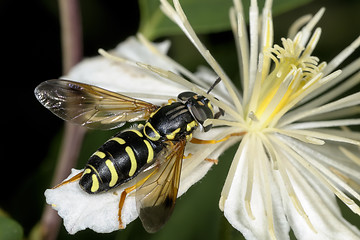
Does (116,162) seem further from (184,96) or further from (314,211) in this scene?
(314,211)

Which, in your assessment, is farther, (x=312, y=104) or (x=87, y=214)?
(x=312, y=104)

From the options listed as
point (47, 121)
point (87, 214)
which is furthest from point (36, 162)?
point (87, 214)

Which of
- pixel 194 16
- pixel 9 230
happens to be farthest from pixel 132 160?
pixel 194 16

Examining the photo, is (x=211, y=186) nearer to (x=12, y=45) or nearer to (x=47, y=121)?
(x=47, y=121)

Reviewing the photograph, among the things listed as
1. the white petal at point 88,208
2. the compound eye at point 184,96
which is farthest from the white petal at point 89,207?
the compound eye at point 184,96

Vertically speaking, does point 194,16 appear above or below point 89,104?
above

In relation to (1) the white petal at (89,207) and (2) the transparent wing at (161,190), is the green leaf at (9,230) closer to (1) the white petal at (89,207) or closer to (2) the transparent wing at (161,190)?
(1) the white petal at (89,207)
